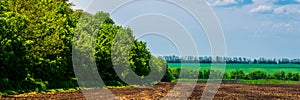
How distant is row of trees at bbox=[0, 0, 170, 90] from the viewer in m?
52.5

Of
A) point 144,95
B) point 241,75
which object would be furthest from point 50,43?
point 241,75

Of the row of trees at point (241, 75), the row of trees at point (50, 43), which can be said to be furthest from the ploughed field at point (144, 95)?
the row of trees at point (241, 75)

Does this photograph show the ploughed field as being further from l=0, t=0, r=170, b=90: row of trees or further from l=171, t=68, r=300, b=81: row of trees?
l=171, t=68, r=300, b=81: row of trees

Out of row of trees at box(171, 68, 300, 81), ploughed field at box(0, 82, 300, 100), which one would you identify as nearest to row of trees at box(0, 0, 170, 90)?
ploughed field at box(0, 82, 300, 100)

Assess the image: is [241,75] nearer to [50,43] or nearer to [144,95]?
[50,43]

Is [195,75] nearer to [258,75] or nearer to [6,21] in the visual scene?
[258,75]

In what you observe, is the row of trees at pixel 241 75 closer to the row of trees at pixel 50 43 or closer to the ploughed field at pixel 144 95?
the row of trees at pixel 50 43

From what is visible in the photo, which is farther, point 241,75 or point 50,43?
point 241,75

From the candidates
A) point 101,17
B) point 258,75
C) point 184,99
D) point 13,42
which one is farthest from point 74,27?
point 258,75

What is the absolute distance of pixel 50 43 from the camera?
204 ft

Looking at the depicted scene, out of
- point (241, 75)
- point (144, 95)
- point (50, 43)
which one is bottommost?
point (144, 95)

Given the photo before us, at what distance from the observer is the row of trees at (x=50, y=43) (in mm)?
52500

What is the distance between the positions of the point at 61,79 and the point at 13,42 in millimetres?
13367

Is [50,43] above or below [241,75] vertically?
above
